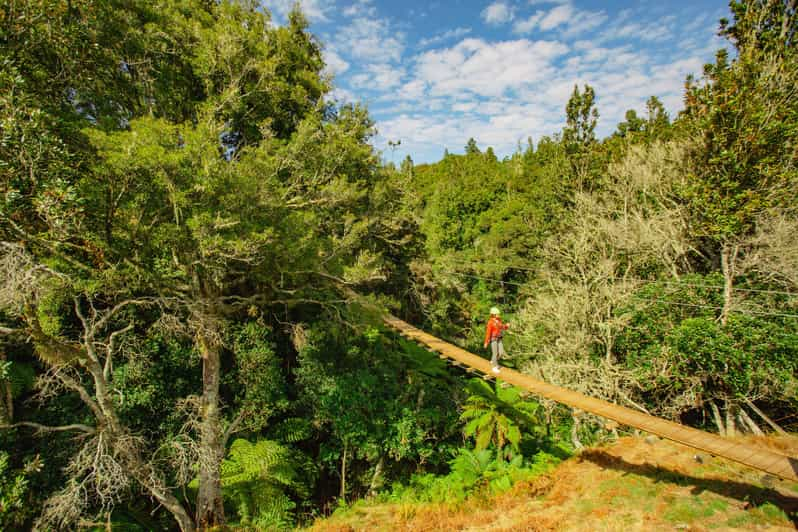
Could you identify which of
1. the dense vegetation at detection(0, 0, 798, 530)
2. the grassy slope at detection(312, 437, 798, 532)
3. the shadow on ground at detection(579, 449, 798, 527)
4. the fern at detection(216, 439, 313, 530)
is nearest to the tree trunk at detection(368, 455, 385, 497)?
the dense vegetation at detection(0, 0, 798, 530)

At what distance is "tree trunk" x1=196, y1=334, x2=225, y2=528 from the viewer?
5.95 metres

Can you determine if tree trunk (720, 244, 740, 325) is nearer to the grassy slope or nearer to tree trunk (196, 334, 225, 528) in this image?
the grassy slope

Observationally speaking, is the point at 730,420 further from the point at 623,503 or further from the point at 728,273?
the point at 623,503

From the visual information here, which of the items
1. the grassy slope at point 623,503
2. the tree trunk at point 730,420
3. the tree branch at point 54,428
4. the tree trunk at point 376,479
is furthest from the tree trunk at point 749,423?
the tree branch at point 54,428

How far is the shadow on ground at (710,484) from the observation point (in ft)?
14.8

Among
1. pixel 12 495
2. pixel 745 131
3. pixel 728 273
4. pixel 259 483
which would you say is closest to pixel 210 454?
pixel 259 483

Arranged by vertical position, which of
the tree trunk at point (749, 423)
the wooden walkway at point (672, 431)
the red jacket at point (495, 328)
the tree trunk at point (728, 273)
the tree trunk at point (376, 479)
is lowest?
the tree trunk at point (376, 479)

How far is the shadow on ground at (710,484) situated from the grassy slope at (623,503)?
0.01 metres

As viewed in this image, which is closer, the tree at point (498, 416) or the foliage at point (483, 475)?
the foliage at point (483, 475)

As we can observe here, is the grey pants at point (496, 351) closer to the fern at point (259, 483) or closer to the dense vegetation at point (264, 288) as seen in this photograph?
the dense vegetation at point (264, 288)

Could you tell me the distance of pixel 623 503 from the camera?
4.91m

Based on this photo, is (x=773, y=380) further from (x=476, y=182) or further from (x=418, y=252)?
(x=476, y=182)

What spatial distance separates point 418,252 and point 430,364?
728 centimetres

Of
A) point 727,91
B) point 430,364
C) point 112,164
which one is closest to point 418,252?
point 430,364
